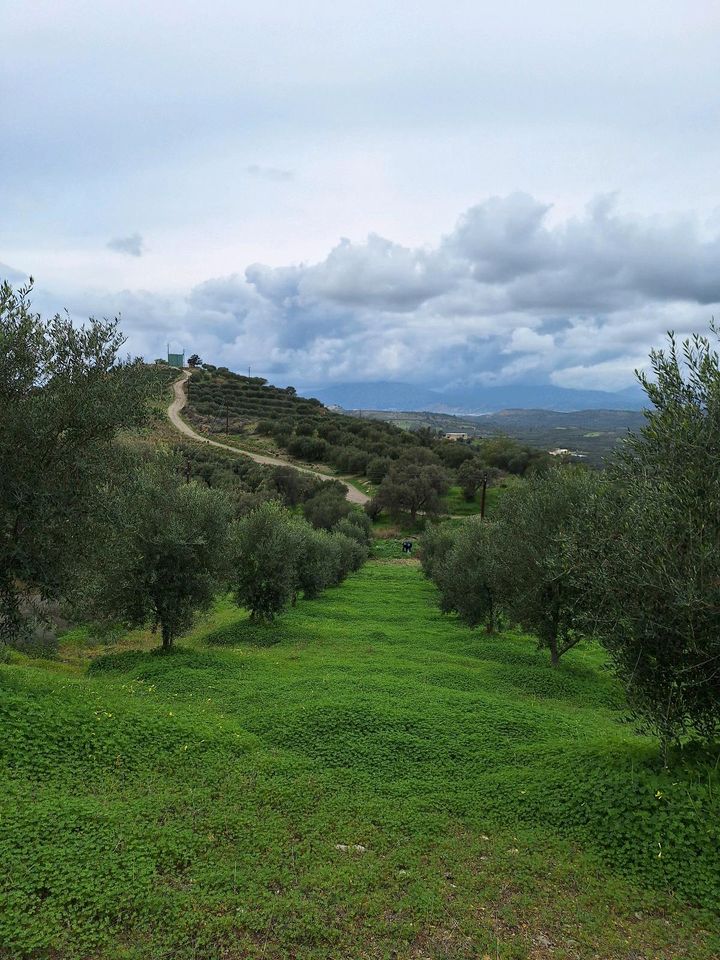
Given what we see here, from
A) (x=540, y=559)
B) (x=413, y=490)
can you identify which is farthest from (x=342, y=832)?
(x=413, y=490)

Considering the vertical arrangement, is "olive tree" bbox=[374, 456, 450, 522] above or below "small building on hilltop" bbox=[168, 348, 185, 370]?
below

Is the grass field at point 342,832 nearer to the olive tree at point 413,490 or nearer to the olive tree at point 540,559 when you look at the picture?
the olive tree at point 540,559

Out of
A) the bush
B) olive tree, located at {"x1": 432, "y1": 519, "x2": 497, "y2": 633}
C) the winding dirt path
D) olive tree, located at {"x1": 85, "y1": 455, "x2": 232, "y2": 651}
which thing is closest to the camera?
olive tree, located at {"x1": 85, "y1": 455, "x2": 232, "y2": 651}

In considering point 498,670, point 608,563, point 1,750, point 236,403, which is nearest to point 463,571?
point 498,670

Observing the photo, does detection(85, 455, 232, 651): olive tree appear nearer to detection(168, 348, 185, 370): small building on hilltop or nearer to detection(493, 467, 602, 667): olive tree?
detection(493, 467, 602, 667): olive tree

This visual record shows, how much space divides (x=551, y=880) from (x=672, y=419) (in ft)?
28.7

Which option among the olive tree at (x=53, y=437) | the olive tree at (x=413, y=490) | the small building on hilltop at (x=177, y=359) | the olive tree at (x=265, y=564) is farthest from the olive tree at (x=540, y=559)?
the small building on hilltop at (x=177, y=359)

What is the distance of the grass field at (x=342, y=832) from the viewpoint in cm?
748

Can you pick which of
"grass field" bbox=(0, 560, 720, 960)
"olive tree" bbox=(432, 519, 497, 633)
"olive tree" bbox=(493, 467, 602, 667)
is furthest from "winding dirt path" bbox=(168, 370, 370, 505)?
"grass field" bbox=(0, 560, 720, 960)

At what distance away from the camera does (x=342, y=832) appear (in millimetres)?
9859

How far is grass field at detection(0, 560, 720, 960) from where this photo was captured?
7484mm

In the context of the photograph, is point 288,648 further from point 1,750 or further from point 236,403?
point 236,403

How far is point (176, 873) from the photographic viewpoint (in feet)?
28.0

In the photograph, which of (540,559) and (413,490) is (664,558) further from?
(413,490)
